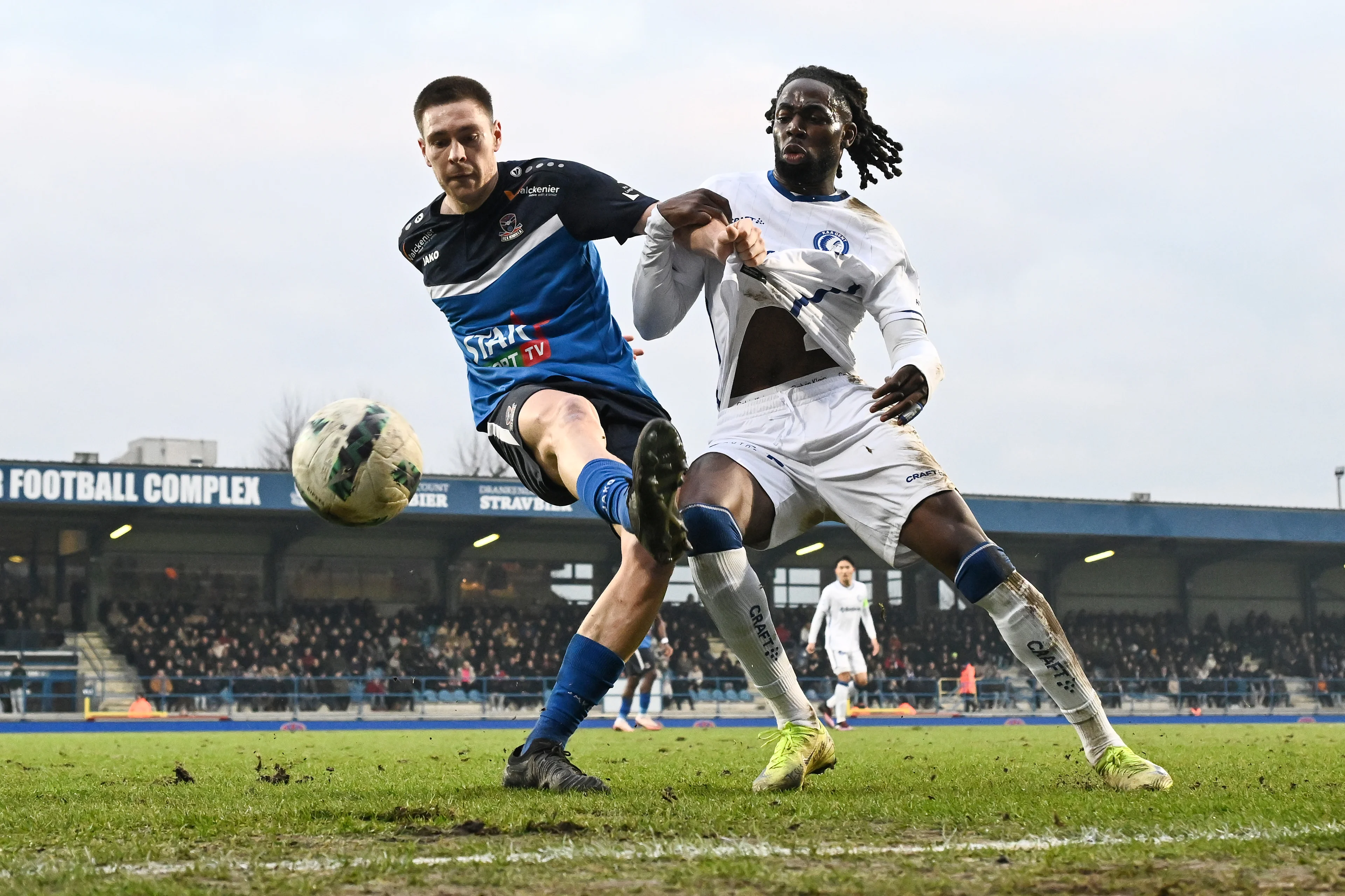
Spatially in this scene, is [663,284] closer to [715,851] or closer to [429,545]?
[715,851]

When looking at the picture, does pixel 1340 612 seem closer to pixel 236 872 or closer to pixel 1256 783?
pixel 1256 783

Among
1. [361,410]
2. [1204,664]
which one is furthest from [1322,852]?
[1204,664]

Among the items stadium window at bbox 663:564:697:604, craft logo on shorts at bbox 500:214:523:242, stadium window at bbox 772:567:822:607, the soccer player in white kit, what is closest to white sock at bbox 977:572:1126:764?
the soccer player in white kit

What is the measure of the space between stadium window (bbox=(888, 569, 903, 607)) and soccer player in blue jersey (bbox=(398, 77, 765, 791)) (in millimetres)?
32706

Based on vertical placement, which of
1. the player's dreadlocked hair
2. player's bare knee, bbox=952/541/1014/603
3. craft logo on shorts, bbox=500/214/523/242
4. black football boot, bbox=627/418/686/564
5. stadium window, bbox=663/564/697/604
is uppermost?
the player's dreadlocked hair

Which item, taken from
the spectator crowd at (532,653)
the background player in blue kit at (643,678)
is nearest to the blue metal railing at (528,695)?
the spectator crowd at (532,653)

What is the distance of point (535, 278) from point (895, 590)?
33291 mm

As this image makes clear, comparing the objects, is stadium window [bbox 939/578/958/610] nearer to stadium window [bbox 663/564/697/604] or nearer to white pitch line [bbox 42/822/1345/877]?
stadium window [bbox 663/564/697/604]

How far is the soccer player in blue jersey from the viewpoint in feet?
16.9

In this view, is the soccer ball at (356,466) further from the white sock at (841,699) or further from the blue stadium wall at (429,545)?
the blue stadium wall at (429,545)

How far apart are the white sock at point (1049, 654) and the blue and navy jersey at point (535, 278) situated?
5.48 feet

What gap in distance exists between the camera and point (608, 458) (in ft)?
16.3

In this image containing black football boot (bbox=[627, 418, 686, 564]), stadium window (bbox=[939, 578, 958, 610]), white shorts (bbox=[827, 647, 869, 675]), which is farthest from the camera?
stadium window (bbox=[939, 578, 958, 610])

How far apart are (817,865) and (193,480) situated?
28274 mm
